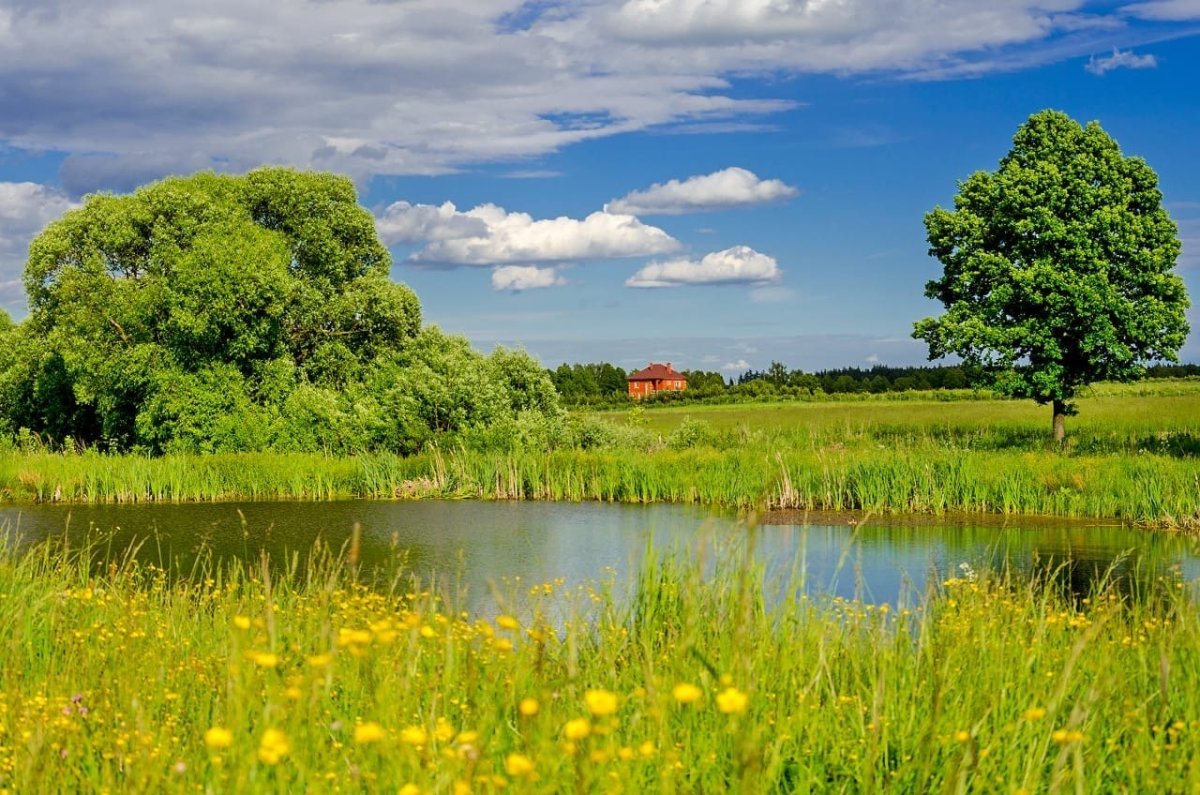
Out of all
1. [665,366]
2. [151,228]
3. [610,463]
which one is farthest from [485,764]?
[665,366]

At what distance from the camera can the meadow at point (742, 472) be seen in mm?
24172

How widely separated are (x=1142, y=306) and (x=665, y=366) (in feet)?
368

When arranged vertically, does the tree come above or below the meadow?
above

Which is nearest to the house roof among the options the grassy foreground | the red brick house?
the red brick house

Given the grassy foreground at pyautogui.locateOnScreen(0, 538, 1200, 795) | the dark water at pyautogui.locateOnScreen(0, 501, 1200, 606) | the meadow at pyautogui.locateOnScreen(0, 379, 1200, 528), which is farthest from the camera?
the meadow at pyautogui.locateOnScreen(0, 379, 1200, 528)

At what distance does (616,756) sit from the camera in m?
4.50

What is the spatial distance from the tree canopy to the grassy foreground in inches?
1059

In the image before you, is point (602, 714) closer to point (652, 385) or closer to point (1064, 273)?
point (1064, 273)

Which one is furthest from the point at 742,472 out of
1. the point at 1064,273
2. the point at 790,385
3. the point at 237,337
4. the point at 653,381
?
the point at 653,381

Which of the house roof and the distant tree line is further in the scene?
the house roof

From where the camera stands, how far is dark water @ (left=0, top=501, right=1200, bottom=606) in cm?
1694

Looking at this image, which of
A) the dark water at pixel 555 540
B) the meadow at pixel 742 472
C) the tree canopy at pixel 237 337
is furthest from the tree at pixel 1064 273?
the tree canopy at pixel 237 337

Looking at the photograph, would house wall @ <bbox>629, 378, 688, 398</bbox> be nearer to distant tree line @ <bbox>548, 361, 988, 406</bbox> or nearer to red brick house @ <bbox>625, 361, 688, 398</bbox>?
red brick house @ <bbox>625, 361, 688, 398</bbox>

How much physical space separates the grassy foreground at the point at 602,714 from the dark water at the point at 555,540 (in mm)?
6438
